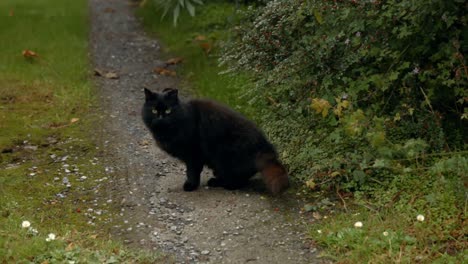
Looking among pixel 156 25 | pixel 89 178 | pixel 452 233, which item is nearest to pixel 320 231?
pixel 452 233

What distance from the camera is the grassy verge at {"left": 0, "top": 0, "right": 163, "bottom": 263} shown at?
185 inches

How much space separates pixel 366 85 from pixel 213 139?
4.76 ft

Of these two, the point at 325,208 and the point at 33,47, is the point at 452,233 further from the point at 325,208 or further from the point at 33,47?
the point at 33,47

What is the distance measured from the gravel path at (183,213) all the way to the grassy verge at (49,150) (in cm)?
20

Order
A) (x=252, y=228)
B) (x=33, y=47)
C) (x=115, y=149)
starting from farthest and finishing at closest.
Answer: (x=33, y=47) → (x=115, y=149) → (x=252, y=228)

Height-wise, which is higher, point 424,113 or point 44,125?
point 424,113

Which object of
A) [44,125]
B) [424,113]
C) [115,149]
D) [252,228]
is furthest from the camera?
[44,125]

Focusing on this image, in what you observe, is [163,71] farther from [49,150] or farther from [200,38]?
[49,150]

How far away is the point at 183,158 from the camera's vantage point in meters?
5.89

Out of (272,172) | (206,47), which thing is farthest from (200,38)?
(272,172)

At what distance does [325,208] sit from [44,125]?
12.8 feet

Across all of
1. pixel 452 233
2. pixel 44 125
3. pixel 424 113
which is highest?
pixel 424 113

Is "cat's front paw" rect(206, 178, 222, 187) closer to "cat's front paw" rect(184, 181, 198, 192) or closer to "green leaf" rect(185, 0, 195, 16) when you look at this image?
"cat's front paw" rect(184, 181, 198, 192)

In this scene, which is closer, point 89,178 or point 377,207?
point 377,207
